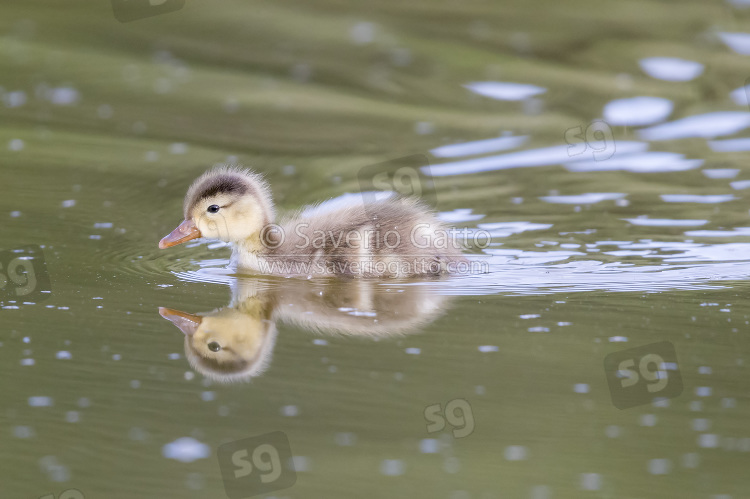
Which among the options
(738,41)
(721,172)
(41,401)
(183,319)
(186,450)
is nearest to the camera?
(186,450)

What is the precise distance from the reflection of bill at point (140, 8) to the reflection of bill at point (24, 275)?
3.00 metres

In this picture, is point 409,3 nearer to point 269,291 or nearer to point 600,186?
point 600,186

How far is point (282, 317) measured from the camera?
3.46 metres

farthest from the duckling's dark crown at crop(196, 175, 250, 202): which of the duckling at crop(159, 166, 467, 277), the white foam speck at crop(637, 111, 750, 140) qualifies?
the white foam speck at crop(637, 111, 750, 140)

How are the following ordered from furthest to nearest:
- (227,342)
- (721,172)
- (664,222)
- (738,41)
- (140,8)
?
1. (738,41)
2. (140,8)
3. (721,172)
4. (664,222)
5. (227,342)

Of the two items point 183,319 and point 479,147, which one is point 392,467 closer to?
point 183,319

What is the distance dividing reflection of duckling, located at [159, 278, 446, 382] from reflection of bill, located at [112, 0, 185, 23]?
3.37m

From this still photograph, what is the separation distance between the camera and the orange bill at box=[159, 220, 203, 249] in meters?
4.14

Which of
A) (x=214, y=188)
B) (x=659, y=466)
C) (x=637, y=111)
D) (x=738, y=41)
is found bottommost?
(x=659, y=466)

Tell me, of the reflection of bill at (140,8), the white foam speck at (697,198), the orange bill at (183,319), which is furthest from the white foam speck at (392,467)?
the reflection of bill at (140,8)

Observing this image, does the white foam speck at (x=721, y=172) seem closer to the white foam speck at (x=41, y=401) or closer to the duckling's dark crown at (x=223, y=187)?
the duckling's dark crown at (x=223, y=187)

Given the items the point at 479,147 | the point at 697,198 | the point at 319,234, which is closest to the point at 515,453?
the point at 319,234

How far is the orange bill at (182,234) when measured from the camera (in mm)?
4137

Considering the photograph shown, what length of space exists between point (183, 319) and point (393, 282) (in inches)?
32.2
